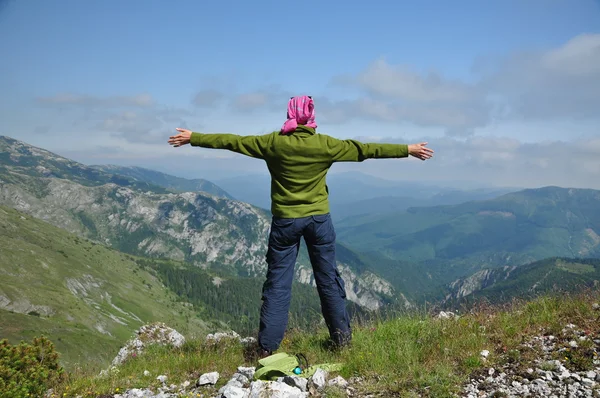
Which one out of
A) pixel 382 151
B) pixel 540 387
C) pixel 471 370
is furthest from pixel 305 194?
pixel 540 387

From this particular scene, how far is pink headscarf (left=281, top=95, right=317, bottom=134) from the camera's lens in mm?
6695

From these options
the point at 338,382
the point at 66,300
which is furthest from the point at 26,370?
the point at 66,300

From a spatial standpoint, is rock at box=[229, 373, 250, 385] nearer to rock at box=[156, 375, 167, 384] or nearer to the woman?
the woman

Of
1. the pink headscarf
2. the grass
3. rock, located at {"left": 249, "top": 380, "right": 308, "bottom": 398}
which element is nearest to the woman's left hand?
the pink headscarf

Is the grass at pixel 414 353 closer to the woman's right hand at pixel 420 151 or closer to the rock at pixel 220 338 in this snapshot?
the rock at pixel 220 338

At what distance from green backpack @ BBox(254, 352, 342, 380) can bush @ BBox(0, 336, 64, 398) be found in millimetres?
4182

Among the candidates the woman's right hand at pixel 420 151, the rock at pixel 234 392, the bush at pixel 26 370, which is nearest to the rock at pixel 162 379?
the rock at pixel 234 392

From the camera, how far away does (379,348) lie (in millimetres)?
6215

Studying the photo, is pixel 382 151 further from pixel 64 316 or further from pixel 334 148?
pixel 64 316

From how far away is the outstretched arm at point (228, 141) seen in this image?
6.77 metres

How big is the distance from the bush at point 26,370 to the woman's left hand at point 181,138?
5.07 metres

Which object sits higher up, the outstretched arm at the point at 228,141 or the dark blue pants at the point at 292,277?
the outstretched arm at the point at 228,141

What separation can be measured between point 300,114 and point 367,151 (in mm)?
1464

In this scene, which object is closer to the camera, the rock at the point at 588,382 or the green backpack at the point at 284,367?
the rock at the point at 588,382
